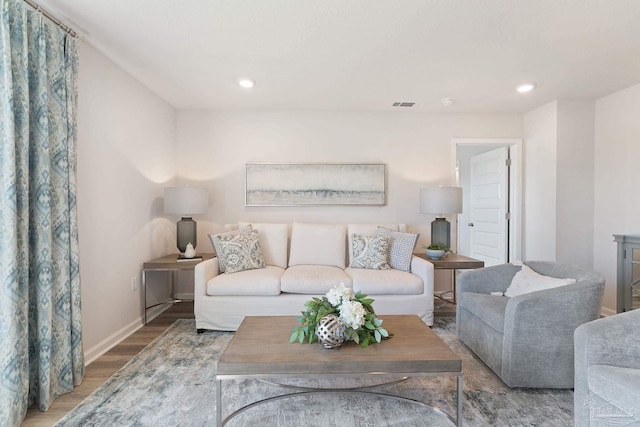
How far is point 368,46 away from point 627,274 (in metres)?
3.10

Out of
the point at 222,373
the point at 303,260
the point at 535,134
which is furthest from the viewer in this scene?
the point at 535,134

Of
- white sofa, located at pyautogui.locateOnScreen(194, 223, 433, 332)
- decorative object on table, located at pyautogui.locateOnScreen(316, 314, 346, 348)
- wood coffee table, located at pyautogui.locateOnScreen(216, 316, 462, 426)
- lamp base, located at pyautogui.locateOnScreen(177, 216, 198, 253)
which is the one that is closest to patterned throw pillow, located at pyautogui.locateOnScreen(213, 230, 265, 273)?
white sofa, located at pyautogui.locateOnScreen(194, 223, 433, 332)

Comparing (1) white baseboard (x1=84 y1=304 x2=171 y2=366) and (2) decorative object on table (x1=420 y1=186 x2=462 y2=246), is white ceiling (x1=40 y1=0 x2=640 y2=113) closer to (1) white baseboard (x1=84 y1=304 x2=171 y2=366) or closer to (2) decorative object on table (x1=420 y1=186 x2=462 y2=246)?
(2) decorative object on table (x1=420 y1=186 x2=462 y2=246)

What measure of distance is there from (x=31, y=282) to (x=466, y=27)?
3.02 meters

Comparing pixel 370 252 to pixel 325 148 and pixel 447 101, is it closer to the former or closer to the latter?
pixel 325 148

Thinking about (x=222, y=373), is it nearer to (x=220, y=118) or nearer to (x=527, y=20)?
→ (x=527, y=20)

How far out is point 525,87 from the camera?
3.19 meters

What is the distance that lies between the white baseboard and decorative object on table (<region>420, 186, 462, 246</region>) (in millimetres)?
3102

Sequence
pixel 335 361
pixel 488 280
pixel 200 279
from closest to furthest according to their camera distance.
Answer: pixel 335 361 < pixel 488 280 < pixel 200 279

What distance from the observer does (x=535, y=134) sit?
391 cm

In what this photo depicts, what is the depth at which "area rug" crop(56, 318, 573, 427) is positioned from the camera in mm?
1723

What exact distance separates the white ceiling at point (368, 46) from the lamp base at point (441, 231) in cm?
135

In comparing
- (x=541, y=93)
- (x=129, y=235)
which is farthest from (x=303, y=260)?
(x=541, y=93)

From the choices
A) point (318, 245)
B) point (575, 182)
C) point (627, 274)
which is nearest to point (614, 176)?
point (575, 182)
